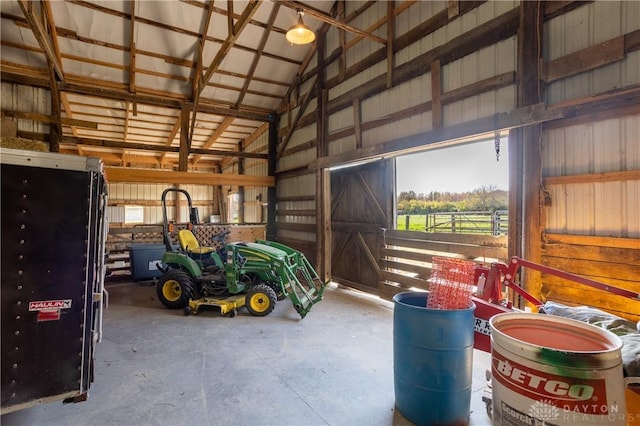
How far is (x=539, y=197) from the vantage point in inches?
126

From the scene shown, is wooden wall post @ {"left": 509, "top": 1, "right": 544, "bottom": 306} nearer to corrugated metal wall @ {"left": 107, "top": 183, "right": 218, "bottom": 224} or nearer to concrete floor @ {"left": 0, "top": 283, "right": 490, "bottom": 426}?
concrete floor @ {"left": 0, "top": 283, "right": 490, "bottom": 426}

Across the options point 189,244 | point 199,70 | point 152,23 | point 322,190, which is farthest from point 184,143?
point 322,190

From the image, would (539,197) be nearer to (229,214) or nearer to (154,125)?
(154,125)

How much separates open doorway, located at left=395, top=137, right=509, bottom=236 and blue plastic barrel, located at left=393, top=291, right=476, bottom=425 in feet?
10.3

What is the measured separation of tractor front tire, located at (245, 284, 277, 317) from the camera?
445cm

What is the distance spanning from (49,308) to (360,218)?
4811mm

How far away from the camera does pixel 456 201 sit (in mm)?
8648

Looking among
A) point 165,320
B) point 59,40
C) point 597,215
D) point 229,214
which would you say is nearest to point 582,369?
point 597,215

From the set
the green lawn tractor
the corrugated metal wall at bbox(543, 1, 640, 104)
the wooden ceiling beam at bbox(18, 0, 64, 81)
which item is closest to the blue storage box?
the green lawn tractor

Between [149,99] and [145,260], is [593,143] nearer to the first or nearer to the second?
[145,260]

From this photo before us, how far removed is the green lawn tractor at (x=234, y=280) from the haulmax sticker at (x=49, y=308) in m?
2.77

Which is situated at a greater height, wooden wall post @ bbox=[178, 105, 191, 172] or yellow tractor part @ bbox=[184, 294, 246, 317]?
wooden wall post @ bbox=[178, 105, 191, 172]

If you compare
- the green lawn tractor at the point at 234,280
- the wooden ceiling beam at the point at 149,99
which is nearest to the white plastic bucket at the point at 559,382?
the green lawn tractor at the point at 234,280

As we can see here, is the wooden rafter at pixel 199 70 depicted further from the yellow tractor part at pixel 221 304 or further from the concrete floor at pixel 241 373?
the concrete floor at pixel 241 373
